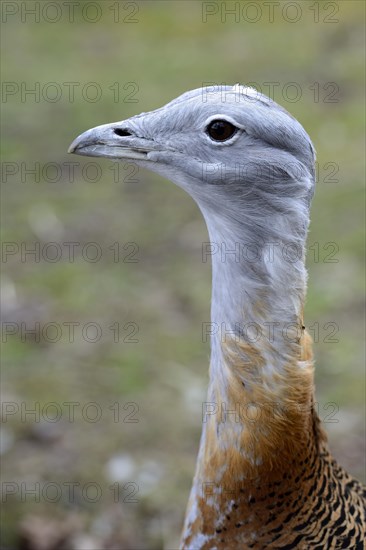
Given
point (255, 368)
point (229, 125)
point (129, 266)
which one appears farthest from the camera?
point (129, 266)

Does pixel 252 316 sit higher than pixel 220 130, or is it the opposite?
pixel 220 130

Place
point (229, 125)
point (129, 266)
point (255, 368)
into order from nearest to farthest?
1. point (229, 125)
2. point (255, 368)
3. point (129, 266)

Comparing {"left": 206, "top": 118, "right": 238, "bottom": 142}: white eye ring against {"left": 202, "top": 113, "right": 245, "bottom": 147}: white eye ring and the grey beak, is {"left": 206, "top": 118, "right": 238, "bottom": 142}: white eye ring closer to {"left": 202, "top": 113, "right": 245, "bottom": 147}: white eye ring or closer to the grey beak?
{"left": 202, "top": 113, "right": 245, "bottom": 147}: white eye ring

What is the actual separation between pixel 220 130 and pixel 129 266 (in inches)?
111

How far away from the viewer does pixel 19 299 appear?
4645 millimetres

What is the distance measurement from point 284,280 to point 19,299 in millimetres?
2703

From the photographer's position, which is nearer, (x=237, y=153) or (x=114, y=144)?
(x=237, y=153)

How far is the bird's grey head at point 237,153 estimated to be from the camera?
84.0 inches

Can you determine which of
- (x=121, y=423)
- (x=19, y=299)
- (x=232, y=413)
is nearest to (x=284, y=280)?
(x=232, y=413)

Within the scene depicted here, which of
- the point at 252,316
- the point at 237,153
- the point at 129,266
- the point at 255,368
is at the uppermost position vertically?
the point at 237,153

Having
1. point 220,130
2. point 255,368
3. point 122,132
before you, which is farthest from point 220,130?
point 255,368

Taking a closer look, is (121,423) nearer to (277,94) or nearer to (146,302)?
(146,302)

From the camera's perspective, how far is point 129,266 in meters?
4.95

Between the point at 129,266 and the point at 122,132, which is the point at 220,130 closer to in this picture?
the point at 122,132
